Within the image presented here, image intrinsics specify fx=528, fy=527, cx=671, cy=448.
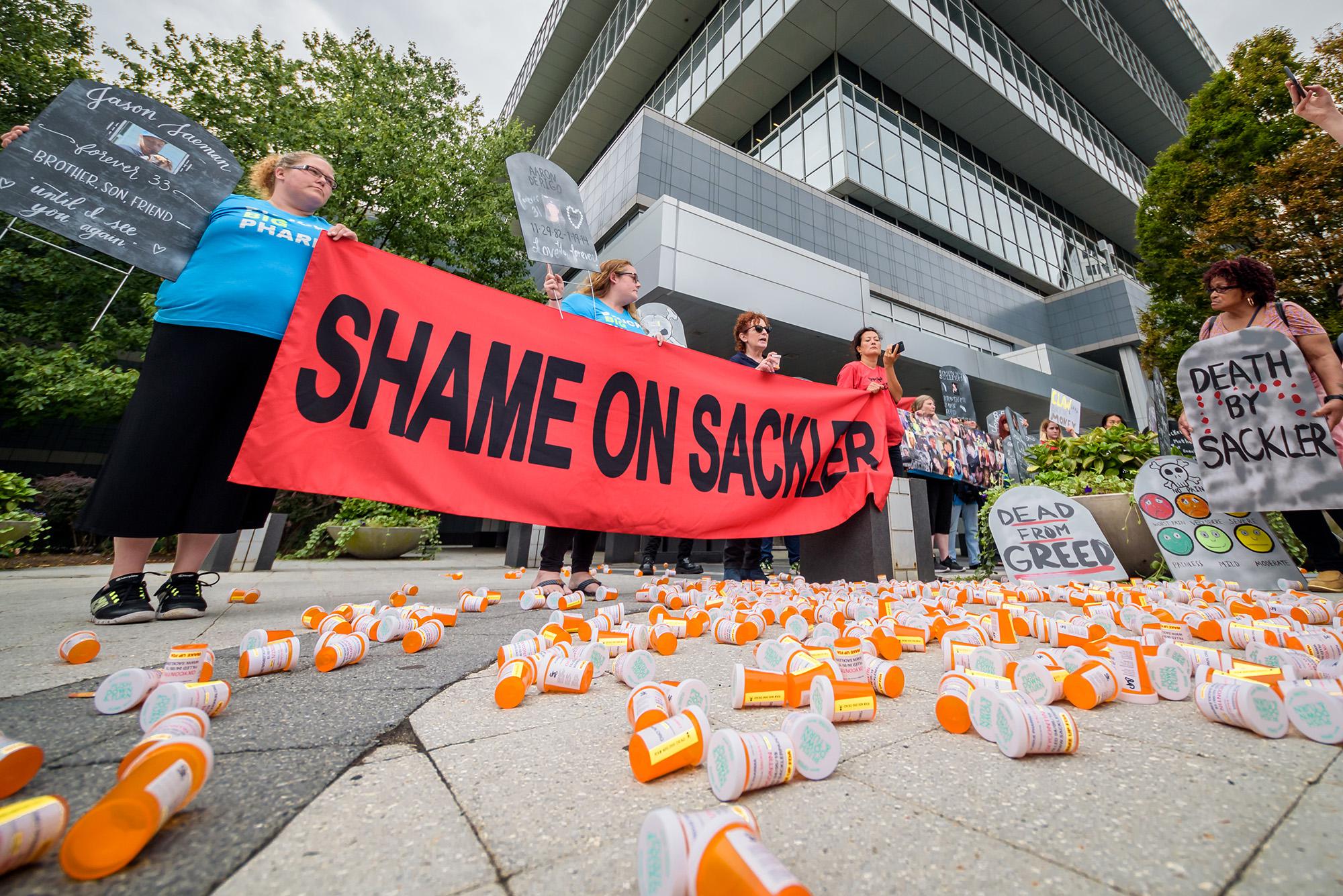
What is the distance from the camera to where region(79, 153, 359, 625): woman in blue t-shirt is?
220cm

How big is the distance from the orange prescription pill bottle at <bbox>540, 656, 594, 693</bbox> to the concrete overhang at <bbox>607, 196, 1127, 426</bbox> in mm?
8417

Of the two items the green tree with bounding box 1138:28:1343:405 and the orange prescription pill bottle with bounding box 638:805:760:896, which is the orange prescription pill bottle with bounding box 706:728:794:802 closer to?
the orange prescription pill bottle with bounding box 638:805:760:896

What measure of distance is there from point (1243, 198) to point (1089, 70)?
780 inches

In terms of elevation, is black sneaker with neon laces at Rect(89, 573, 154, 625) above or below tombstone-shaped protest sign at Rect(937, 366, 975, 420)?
below

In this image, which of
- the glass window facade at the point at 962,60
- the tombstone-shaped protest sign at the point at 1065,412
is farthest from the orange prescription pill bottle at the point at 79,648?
the glass window facade at the point at 962,60

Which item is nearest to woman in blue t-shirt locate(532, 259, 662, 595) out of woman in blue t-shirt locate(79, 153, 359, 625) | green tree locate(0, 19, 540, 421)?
woman in blue t-shirt locate(79, 153, 359, 625)

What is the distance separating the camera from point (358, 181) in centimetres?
1038

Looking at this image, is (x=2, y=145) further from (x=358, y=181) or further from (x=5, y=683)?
(x=358, y=181)

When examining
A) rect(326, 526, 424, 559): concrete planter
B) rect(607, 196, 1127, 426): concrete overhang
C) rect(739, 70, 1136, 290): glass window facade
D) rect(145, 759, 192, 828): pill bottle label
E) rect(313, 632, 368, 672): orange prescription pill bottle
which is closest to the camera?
rect(145, 759, 192, 828): pill bottle label

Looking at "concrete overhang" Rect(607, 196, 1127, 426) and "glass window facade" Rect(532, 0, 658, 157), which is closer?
"concrete overhang" Rect(607, 196, 1127, 426)

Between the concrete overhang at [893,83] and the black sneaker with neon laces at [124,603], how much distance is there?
21.0 meters

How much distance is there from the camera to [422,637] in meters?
1.89

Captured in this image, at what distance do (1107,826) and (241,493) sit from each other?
3.19 metres

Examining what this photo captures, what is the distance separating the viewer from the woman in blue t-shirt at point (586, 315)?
11.3 ft
